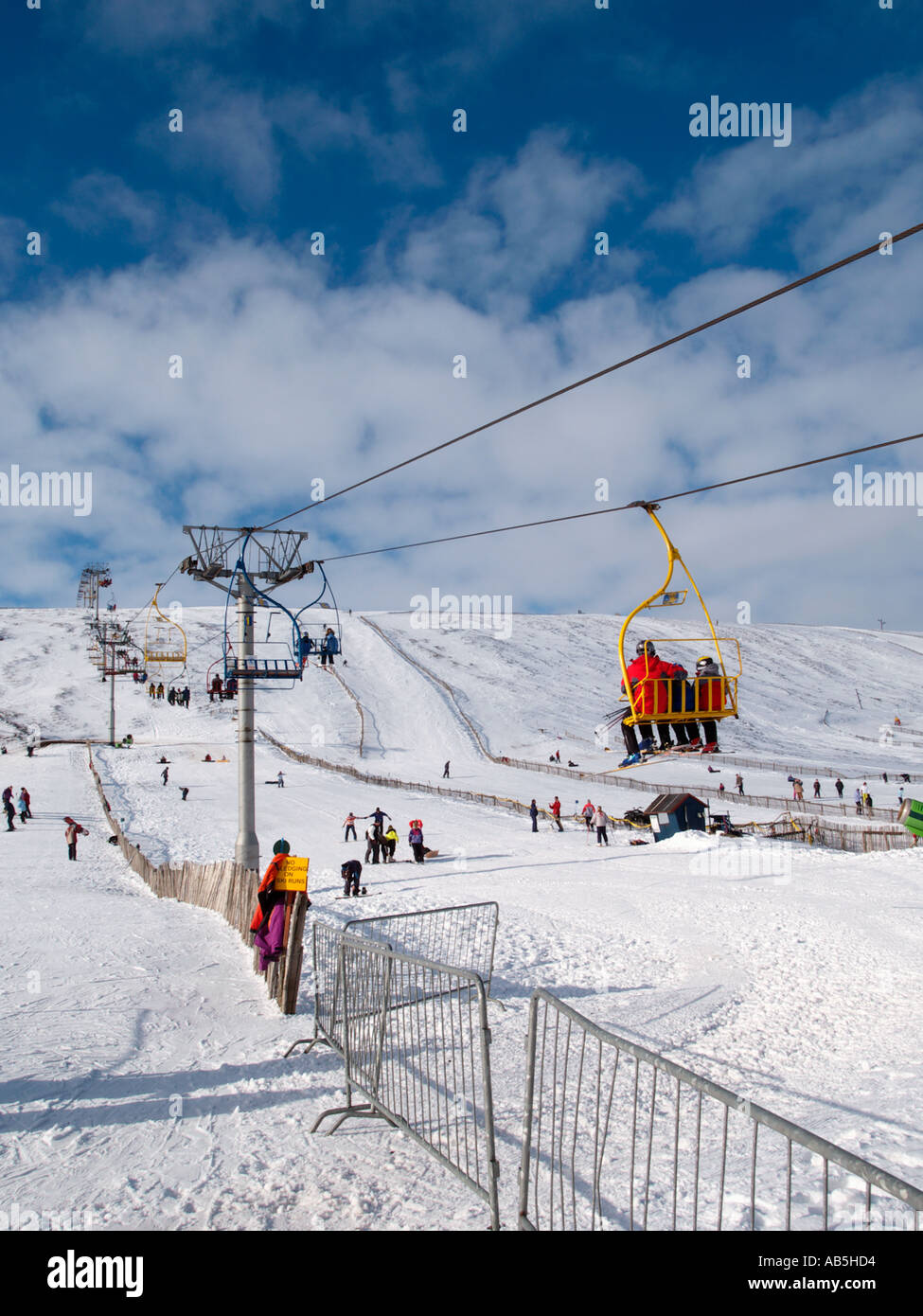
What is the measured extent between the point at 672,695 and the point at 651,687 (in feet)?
0.95

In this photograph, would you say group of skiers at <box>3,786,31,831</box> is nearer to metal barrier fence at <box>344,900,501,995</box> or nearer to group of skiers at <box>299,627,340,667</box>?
group of skiers at <box>299,627,340,667</box>

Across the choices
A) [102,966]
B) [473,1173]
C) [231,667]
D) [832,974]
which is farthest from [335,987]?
[231,667]

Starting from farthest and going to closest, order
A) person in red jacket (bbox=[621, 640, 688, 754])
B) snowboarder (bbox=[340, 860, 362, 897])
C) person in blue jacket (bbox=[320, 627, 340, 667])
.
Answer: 1. person in blue jacket (bbox=[320, 627, 340, 667])
2. snowboarder (bbox=[340, 860, 362, 897])
3. person in red jacket (bbox=[621, 640, 688, 754])

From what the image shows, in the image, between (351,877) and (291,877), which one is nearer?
(291,877)

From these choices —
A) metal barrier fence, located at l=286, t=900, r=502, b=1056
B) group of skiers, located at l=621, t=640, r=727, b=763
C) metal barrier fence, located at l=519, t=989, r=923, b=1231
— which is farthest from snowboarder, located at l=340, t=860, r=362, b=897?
metal barrier fence, located at l=519, t=989, r=923, b=1231

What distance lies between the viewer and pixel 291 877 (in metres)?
7.63

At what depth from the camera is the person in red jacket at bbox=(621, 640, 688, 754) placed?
29.4 ft

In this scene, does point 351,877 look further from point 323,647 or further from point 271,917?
point 271,917

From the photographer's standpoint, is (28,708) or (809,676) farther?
(809,676)

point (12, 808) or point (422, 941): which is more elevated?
point (422, 941)

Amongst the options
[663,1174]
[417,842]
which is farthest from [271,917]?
[417,842]

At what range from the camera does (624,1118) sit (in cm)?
522
